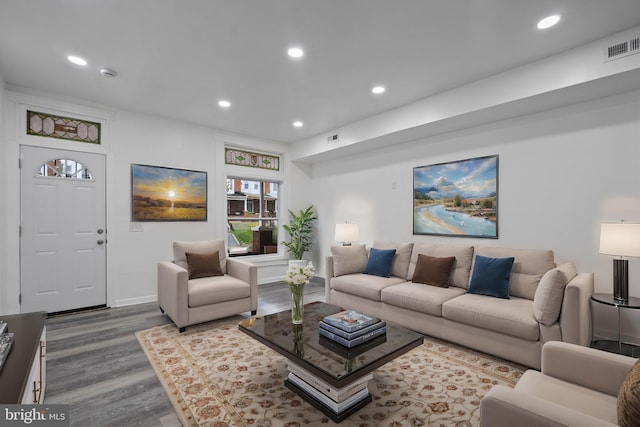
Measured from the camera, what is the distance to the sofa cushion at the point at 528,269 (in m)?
3.01

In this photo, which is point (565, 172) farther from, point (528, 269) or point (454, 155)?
point (454, 155)

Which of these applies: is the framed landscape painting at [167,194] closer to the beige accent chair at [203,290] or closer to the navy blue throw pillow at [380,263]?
the beige accent chair at [203,290]

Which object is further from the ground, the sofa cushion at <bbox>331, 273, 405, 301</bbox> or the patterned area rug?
the sofa cushion at <bbox>331, 273, 405, 301</bbox>

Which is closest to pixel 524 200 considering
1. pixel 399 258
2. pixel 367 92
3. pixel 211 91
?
pixel 399 258

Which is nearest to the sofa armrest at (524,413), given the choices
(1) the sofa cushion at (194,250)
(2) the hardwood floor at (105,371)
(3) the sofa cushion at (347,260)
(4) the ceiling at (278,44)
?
(2) the hardwood floor at (105,371)

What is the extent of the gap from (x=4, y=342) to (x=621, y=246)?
4343mm

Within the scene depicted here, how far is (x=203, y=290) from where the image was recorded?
3.41 meters

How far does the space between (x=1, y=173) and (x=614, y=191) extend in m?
6.48

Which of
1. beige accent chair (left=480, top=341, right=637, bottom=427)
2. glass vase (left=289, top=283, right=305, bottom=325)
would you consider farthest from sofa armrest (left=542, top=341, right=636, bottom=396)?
glass vase (left=289, top=283, right=305, bottom=325)

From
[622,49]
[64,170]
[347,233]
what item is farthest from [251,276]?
[622,49]

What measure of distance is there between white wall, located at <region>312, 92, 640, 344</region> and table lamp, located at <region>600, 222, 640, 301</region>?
0.45 meters

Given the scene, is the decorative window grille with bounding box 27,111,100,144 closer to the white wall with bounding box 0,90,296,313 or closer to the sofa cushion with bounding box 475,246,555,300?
the white wall with bounding box 0,90,296,313

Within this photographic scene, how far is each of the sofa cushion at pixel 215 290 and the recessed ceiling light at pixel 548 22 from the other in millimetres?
3833

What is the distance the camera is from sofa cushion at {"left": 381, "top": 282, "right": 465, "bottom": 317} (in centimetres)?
307
